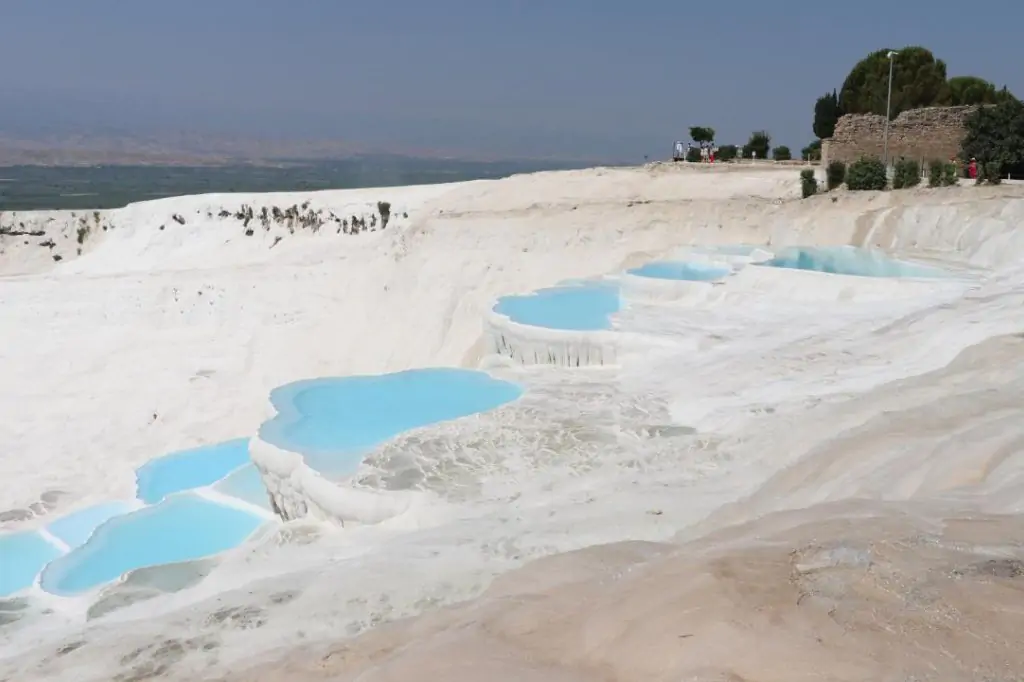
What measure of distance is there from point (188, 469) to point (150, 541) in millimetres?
2572

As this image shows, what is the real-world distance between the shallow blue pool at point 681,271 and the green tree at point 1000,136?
668 cm

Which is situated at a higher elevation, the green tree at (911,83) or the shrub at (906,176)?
the green tree at (911,83)

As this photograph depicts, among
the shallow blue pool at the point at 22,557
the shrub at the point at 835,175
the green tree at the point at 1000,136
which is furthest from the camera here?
the shrub at the point at 835,175

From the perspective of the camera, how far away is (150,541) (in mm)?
6977

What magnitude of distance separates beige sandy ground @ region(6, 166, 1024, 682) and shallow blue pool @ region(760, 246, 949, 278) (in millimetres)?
771

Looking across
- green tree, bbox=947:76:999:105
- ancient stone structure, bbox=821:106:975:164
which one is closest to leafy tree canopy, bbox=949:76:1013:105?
green tree, bbox=947:76:999:105

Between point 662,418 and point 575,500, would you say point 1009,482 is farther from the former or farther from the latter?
point 662,418

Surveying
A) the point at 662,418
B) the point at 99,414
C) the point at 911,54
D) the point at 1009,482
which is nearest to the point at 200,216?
the point at 99,414

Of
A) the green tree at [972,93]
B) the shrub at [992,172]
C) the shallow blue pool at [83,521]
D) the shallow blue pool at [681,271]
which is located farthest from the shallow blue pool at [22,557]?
the green tree at [972,93]

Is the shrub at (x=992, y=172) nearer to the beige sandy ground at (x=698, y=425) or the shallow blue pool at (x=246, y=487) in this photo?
the beige sandy ground at (x=698, y=425)

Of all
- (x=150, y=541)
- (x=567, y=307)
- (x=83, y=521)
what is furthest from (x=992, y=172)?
(x=83, y=521)

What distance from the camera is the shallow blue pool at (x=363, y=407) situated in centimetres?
641

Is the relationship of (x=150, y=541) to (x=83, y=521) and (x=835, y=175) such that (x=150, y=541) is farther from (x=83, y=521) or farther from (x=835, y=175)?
(x=835, y=175)

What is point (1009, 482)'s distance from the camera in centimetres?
397
